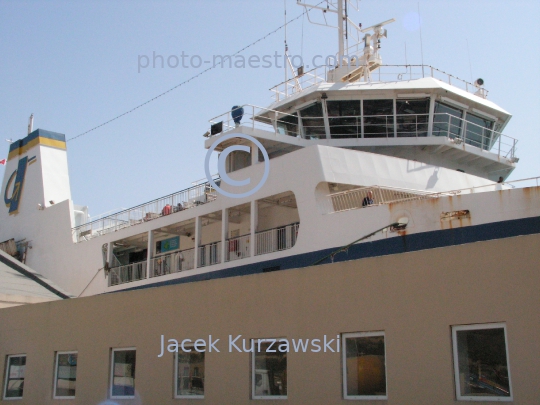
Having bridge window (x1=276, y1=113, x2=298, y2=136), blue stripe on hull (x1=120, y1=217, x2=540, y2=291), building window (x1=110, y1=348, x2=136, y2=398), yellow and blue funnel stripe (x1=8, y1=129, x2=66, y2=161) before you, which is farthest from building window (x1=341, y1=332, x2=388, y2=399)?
yellow and blue funnel stripe (x1=8, y1=129, x2=66, y2=161)

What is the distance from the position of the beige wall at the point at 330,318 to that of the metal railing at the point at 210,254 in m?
8.37

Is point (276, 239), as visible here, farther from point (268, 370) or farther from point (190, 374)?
point (268, 370)

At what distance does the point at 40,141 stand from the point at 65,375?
19.8 m

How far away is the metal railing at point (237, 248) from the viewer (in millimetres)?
19328

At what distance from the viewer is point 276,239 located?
18.2 meters

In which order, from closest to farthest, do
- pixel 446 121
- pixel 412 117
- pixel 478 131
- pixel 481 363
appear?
1. pixel 481 363
2. pixel 412 117
3. pixel 446 121
4. pixel 478 131

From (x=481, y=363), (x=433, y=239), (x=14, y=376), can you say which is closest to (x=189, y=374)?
(x=481, y=363)

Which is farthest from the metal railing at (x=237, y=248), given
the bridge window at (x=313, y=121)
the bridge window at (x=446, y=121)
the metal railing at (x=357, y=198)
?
the bridge window at (x=446, y=121)

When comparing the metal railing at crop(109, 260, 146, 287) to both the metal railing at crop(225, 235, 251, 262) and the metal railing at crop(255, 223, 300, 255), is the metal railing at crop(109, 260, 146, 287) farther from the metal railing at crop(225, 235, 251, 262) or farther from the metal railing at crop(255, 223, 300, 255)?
the metal railing at crop(255, 223, 300, 255)

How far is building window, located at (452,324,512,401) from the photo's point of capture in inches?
273

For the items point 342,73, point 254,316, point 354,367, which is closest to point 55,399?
point 254,316

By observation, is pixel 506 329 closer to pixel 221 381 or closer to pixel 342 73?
pixel 221 381

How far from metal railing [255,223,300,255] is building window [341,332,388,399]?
9217 millimetres

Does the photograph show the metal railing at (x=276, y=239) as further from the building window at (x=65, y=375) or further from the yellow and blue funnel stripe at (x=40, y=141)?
the yellow and blue funnel stripe at (x=40, y=141)
